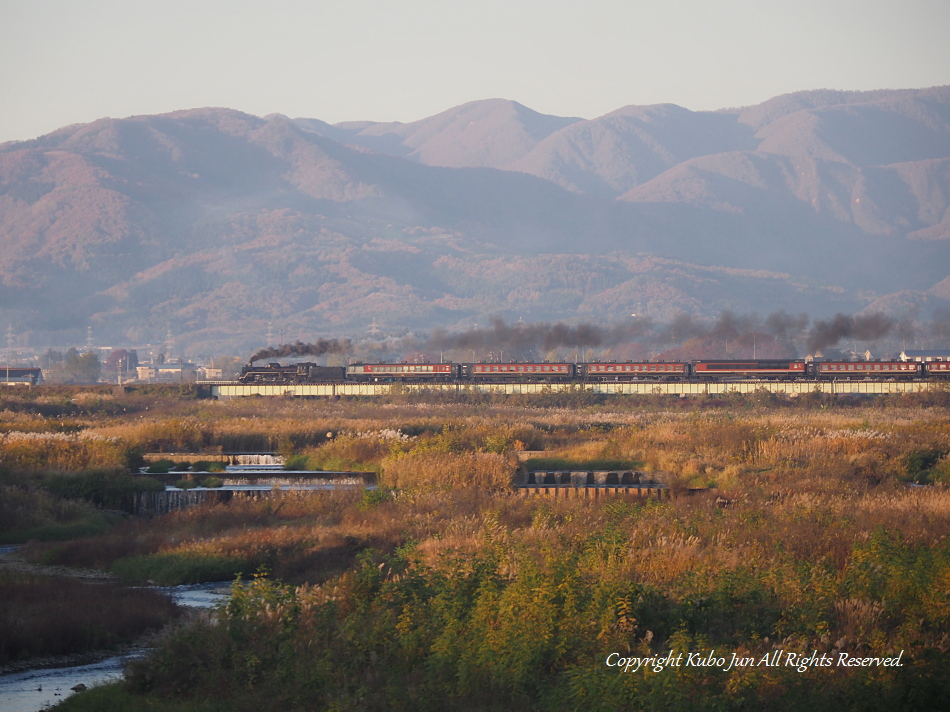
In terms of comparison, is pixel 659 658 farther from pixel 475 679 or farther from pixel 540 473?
pixel 540 473

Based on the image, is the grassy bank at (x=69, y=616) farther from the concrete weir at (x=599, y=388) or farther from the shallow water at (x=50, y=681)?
the concrete weir at (x=599, y=388)

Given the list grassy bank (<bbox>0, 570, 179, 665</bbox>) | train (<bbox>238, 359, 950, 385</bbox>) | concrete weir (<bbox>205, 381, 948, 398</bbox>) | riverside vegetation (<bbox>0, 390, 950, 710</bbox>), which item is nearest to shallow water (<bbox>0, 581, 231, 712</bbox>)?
grassy bank (<bbox>0, 570, 179, 665</bbox>)

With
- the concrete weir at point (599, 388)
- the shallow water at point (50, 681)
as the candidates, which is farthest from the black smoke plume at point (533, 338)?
the shallow water at point (50, 681)

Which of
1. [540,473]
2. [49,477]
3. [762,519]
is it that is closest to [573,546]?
[762,519]

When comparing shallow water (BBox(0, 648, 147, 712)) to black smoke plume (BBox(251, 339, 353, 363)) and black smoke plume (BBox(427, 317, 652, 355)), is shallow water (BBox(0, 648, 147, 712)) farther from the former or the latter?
black smoke plume (BBox(427, 317, 652, 355))

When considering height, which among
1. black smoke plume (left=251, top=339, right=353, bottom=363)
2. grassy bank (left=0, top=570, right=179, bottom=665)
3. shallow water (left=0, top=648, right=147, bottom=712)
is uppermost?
black smoke plume (left=251, top=339, right=353, bottom=363)
